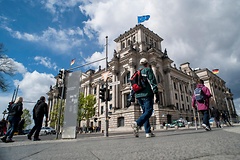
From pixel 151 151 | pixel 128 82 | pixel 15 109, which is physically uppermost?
pixel 128 82

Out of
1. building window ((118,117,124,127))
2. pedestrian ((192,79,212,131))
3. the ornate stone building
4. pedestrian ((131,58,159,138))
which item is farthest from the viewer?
building window ((118,117,124,127))

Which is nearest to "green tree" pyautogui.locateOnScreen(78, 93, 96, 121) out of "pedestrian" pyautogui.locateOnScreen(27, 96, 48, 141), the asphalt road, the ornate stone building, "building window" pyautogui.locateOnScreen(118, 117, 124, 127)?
the ornate stone building

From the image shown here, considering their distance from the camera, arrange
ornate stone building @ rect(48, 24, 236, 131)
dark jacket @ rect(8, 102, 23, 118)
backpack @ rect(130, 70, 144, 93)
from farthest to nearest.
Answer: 1. ornate stone building @ rect(48, 24, 236, 131)
2. dark jacket @ rect(8, 102, 23, 118)
3. backpack @ rect(130, 70, 144, 93)

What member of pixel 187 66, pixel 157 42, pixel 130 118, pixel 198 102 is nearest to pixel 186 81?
pixel 187 66

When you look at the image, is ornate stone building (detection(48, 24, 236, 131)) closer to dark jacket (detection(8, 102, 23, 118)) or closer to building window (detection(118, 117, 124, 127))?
building window (detection(118, 117, 124, 127))

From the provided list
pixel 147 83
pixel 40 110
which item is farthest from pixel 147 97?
pixel 40 110

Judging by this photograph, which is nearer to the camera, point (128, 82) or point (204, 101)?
point (204, 101)

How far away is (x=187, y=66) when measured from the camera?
2344 inches

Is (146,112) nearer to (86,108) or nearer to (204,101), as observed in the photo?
(204,101)

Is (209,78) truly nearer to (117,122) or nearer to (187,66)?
(187,66)

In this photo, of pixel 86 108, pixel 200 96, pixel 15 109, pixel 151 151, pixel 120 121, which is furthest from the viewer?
pixel 86 108

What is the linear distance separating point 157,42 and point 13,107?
142ft

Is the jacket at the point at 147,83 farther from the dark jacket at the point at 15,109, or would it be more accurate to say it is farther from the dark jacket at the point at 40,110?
the dark jacket at the point at 15,109

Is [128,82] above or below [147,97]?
above
